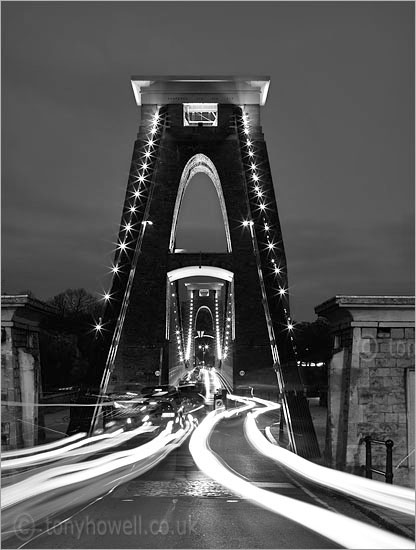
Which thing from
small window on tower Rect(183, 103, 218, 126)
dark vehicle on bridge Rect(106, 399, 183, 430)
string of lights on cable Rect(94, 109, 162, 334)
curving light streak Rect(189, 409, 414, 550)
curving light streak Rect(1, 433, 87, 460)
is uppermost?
small window on tower Rect(183, 103, 218, 126)

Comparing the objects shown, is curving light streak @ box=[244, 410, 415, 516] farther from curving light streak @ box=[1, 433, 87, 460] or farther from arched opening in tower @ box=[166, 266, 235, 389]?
arched opening in tower @ box=[166, 266, 235, 389]

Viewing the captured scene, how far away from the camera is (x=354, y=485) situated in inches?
381

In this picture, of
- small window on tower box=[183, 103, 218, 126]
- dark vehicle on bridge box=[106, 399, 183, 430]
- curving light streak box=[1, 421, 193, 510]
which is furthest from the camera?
small window on tower box=[183, 103, 218, 126]

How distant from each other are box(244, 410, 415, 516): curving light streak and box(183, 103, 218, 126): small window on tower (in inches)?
1993

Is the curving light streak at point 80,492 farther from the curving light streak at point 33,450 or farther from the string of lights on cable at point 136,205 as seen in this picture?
the string of lights on cable at point 136,205

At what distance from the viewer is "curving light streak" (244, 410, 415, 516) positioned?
793 centimetres

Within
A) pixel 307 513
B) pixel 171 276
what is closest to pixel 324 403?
pixel 307 513

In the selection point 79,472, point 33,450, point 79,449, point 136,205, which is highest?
point 136,205

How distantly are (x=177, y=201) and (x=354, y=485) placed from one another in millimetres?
51849
